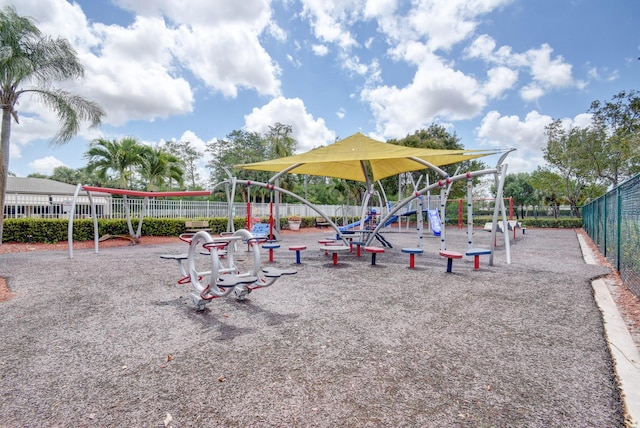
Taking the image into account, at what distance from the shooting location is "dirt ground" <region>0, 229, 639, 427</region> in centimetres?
204

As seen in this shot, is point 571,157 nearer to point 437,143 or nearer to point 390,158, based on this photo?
point 437,143

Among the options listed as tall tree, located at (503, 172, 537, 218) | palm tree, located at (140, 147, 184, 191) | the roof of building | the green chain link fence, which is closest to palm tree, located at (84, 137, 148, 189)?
palm tree, located at (140, 147, 184, 191)

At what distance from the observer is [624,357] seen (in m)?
2.70

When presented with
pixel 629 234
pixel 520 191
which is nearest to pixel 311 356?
pixel 629 234

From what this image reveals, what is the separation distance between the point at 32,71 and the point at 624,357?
15.1 metres

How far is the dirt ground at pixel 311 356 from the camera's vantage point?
204 centimetres

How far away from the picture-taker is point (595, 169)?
2423cm

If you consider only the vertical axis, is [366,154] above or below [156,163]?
below

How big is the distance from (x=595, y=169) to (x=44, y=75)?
32.8 metres

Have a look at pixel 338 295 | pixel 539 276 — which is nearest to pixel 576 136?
pixel 539 276

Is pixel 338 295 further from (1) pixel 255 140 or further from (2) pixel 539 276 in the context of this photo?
(1) pixel 255 140

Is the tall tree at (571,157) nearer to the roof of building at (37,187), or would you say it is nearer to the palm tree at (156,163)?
the palm tree at (156,163)

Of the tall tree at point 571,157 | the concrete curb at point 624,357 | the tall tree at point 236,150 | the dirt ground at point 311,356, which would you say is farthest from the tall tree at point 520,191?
the concrete curb at point 624,357

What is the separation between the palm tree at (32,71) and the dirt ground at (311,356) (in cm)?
828
